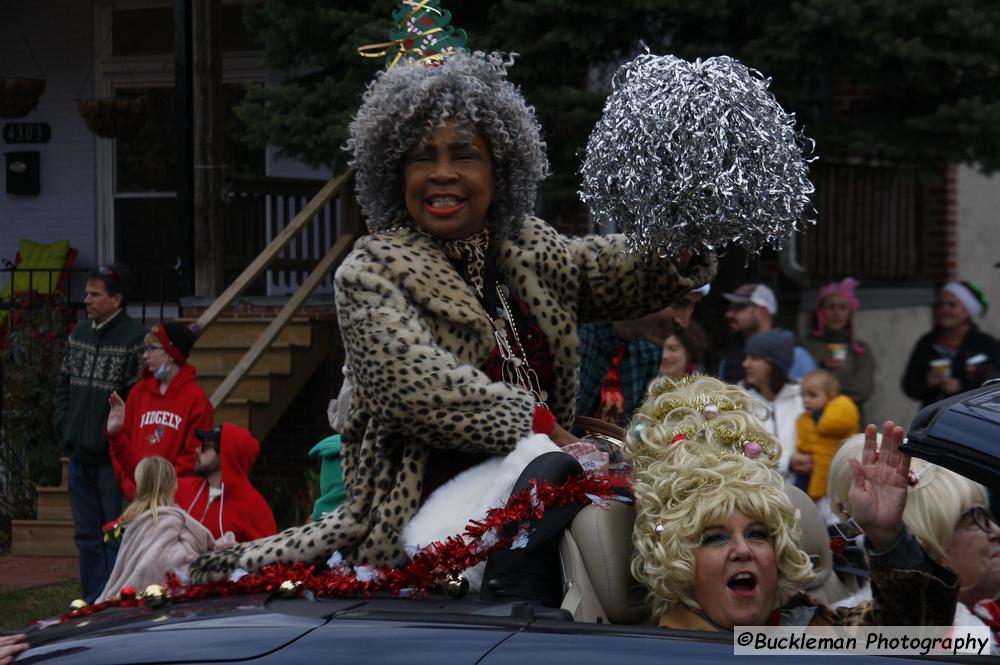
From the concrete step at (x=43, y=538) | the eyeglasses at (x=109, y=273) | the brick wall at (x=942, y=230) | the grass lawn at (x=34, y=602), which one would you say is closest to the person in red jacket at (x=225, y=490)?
the grass lawn at (x=34, y=602)

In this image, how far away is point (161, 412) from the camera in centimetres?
749

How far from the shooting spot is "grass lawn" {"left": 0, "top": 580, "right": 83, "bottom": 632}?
775cm

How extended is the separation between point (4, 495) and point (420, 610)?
8557 millimetres

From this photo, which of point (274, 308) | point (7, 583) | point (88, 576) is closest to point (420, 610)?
point (88, 576)

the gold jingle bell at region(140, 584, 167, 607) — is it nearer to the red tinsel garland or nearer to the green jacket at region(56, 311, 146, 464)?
the red tinsel garland

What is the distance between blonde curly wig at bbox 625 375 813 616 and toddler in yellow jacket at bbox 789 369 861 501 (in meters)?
3.49

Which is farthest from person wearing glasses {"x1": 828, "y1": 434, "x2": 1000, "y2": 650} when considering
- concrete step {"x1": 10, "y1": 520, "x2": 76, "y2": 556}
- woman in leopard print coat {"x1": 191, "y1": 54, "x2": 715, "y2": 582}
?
concrete step {"x1": 10, "y1": 520, "x2": 76, "y2": 556}

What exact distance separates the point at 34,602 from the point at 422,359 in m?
5.71

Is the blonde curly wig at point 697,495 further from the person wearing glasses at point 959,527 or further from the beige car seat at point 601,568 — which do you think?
the person wearing glasses at point 959,527

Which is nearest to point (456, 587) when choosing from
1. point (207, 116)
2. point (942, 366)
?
point (942, 366)

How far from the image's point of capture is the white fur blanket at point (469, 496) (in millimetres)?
3119

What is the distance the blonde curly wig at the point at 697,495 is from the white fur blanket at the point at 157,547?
273cm

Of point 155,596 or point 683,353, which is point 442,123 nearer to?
point 155,596

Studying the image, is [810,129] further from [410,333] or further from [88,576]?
[410,333]
